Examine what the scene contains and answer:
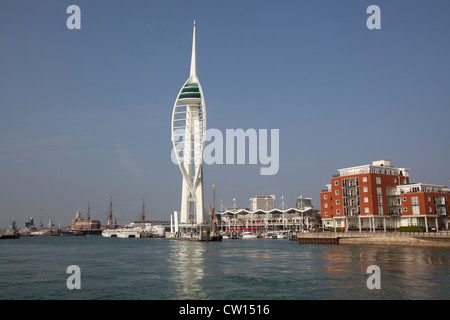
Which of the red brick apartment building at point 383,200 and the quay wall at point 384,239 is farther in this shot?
the red brick apartment building at point 383,200

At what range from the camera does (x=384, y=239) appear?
79875mm

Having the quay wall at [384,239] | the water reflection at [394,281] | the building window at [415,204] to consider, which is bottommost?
the quay wall at [384,239]

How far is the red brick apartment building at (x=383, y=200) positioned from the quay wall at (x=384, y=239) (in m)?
10.1

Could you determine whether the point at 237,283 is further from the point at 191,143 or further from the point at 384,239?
the point at 191,143

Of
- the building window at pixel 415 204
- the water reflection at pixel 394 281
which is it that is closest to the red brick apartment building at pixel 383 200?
the building window at pixel 415 204

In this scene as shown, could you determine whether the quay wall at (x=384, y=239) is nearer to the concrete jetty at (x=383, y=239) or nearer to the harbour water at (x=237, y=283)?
the concrete jetty at (x=383, y=239)

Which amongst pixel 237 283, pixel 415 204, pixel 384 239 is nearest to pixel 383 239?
pixel 384 239

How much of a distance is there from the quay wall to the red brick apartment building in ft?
33.3

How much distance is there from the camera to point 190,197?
179250 millimetres

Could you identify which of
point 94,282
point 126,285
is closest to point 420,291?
point 126,285

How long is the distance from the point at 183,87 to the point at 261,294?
159 meters

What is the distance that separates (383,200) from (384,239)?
20.5m

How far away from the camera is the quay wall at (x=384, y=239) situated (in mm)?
72562
